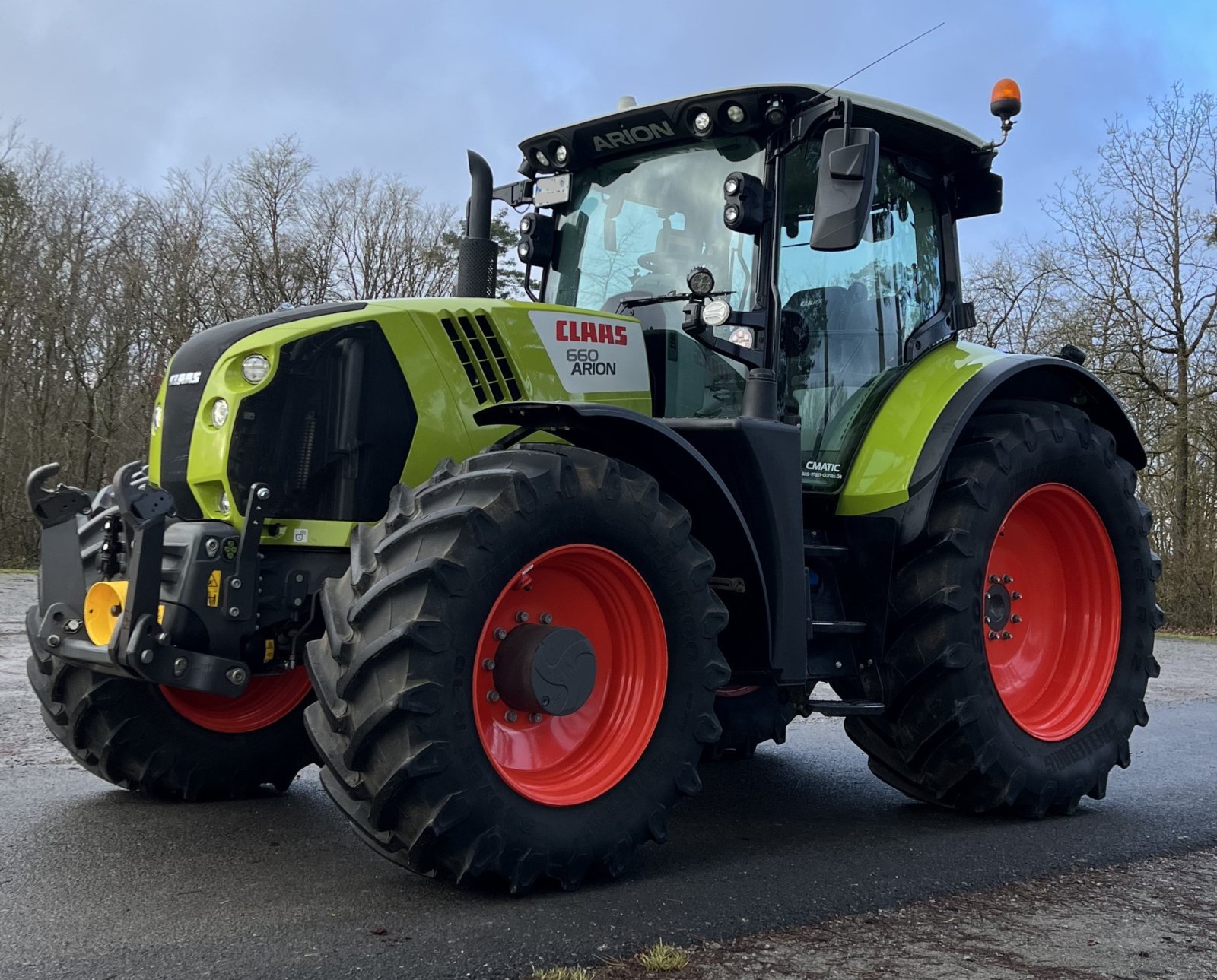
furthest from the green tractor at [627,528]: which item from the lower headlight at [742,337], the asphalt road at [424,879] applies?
the asphalt road at [424,879]

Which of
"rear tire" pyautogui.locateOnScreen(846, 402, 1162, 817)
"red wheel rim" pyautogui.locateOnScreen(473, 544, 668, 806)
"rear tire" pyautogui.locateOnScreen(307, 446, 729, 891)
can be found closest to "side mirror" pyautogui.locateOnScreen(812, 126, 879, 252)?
"rear tire" pyautogui.locateOnScreen(307, 446, 729, 891)

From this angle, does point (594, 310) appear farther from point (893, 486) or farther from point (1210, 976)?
point (1210, 976)

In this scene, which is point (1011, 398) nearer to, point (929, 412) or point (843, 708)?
point (929, 412)

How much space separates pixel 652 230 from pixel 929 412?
1.39 metres

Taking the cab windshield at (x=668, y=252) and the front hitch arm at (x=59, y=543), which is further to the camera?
the cab windshield at (x=668, y=252)

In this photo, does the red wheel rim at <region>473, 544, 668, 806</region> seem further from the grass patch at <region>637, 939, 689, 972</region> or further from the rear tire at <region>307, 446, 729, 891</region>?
the grass patch at <region>637, 939, 689, 972</region>

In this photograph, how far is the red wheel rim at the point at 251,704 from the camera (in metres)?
4.85

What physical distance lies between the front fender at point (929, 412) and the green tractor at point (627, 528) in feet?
0.06

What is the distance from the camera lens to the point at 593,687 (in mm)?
3953

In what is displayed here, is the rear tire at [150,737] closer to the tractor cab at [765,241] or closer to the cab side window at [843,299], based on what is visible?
the tractor cab at [765,241]

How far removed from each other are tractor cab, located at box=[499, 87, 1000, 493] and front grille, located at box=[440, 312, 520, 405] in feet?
2.39

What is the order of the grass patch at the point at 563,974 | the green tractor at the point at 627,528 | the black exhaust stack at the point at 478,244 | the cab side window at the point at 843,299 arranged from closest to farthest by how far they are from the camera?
the grass patch at the point at 563,974
the green tractor at the point at 627,528
the cab side window at the point at 843,299
the black exhaust stack at the point at 478,244

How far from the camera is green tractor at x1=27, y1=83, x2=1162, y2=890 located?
11.9 ft

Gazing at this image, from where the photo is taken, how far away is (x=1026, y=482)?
531 cm
